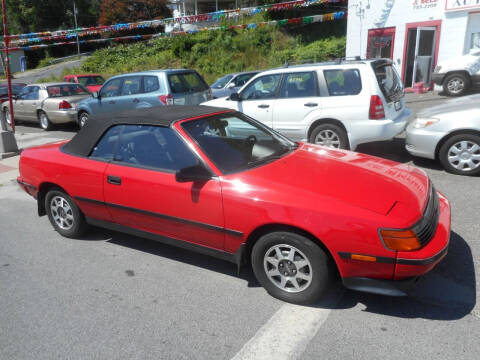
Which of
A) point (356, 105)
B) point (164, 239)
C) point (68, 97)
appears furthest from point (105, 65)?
point (164, 239)

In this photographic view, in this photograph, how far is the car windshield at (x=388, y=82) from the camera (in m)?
6.73

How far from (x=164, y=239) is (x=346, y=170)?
69.9 inches

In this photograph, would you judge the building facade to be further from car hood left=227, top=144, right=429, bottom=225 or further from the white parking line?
the white parking line

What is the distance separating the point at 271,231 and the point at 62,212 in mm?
2708

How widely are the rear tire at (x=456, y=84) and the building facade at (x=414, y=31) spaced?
159 cm

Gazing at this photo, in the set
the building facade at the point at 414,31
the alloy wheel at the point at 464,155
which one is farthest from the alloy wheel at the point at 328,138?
the building facade at the point at 414,31

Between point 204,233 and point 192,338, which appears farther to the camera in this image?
point 204,233

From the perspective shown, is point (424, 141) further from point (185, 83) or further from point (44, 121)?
point (44, 121)

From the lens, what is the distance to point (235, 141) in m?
3.91

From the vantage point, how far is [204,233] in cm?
349

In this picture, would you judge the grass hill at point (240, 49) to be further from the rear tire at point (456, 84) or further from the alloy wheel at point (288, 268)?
the alloy wheel at point (288, 268)

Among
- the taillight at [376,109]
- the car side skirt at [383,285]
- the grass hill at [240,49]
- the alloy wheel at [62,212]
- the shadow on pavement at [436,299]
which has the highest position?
the grass hill at [240,49]

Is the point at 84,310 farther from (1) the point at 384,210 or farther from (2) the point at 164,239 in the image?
(1) the point at 384,210

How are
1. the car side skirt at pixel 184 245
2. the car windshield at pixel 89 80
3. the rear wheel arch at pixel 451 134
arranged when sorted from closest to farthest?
the car side skirt at pixel 184 245
the rear wheel arch at pixel 451 134
the car windshield at pixel 89 80
